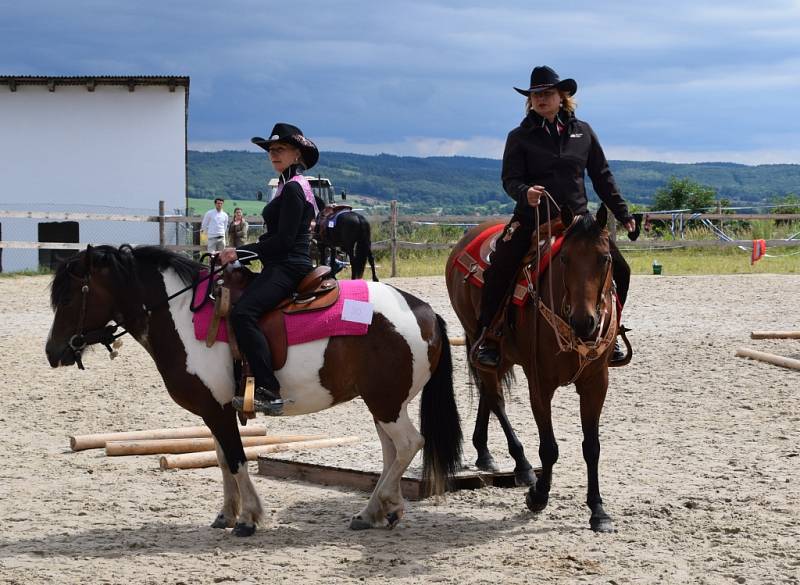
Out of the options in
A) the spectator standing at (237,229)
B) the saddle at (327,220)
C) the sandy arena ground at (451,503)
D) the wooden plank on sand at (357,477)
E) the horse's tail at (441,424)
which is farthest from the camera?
the spectator standing at (237,229)

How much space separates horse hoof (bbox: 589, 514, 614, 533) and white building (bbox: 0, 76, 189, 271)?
27057 millimetres

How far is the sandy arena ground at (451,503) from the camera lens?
17.3ft

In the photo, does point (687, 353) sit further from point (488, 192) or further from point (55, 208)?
point (488, 192)

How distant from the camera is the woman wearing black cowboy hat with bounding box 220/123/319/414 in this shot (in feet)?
19.5

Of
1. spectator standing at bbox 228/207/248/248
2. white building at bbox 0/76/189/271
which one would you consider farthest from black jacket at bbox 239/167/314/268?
white building at bbox 0/76/189/271

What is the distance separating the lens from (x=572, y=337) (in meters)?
6.02

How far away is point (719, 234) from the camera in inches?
1173

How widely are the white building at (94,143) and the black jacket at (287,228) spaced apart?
26.1 meters

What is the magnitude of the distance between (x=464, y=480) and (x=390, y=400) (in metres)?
1.14

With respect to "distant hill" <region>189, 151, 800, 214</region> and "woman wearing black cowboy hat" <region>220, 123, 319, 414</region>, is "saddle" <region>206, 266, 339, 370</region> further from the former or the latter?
"distant hill" <region>189, 151, 800, 214</region>

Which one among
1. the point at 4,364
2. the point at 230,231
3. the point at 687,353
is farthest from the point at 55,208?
the point at 687,353

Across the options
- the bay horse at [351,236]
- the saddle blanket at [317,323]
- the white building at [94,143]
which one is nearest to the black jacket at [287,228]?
the saddle blanket at [317,323]

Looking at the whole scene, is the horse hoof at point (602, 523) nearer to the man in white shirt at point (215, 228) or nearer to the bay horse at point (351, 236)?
the bay horse at point (351, 236)

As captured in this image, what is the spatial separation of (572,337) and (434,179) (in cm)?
15375
